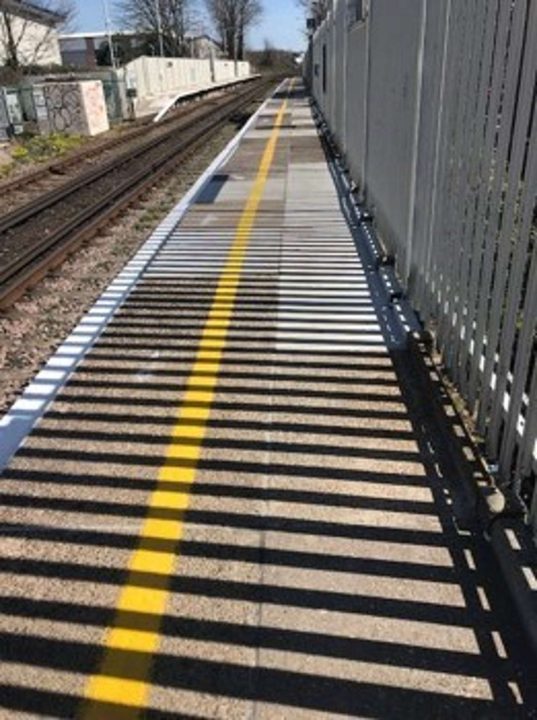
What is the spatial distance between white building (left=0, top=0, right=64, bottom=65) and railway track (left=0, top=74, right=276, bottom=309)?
27705 millimetres

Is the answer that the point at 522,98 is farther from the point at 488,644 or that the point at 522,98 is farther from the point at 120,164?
the point at 120,164

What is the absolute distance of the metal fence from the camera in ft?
9.95

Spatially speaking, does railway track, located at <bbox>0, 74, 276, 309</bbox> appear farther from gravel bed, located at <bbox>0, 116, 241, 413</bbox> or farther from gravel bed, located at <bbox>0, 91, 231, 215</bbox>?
gravel bed, located at <bbox>0, 91, 231, 215</bbox>

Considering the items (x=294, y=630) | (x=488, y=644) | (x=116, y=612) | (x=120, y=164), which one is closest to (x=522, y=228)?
(x=488, y=644)

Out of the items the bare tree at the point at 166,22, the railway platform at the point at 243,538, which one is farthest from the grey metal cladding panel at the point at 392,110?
the bare tree at the point at 166,22

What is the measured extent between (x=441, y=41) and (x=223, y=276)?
357 cm

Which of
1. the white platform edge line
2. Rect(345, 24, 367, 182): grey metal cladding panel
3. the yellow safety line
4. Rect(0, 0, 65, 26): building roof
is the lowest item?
the white platform edge line

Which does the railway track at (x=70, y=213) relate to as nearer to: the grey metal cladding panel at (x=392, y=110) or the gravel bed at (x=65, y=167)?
the gravel bed at (x=65, y=167)

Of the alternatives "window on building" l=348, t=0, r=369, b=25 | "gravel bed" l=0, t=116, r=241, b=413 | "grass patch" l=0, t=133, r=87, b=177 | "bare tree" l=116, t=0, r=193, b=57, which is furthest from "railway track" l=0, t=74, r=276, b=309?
"bare tree" l=116, t=0, r=193, b=57

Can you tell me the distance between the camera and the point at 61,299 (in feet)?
23.7

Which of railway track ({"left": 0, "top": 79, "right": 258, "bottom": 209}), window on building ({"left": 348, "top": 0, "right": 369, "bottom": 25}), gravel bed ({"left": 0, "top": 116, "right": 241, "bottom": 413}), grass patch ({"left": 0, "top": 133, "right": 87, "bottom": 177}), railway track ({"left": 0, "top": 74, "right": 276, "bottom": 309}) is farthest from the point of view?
grass patch ({"left": 0, "top": 133, "right": 87, "bottom": 177})

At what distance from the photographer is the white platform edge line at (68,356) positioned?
14.1 ft

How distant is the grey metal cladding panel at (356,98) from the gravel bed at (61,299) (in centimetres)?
330

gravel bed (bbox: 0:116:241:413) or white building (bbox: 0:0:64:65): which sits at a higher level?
white building (bbox: 0:0:64:65)
